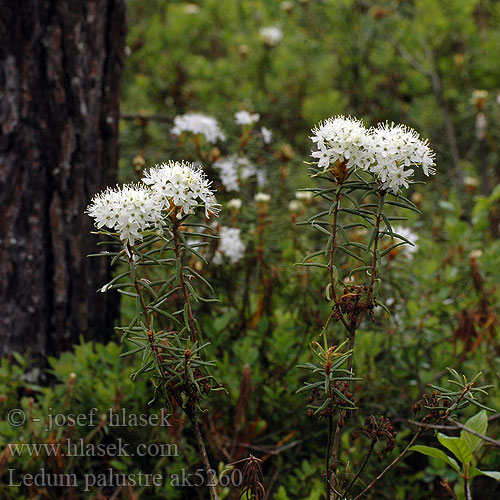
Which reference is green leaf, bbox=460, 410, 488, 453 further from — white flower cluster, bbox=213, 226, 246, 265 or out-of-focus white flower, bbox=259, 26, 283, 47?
out-of-focus white flower, bbox=259, 26, 283, 47

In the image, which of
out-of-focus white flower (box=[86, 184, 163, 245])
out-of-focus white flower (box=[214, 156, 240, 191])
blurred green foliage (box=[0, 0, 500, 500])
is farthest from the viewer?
out-of-focus white flower (box=[214, 156, 240, 191])

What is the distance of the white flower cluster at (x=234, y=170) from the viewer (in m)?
2.65

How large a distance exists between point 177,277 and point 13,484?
123 centimetres

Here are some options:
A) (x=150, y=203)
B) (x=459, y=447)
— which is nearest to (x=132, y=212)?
(x=150, y=203)

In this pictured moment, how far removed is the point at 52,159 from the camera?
2496 millimetres

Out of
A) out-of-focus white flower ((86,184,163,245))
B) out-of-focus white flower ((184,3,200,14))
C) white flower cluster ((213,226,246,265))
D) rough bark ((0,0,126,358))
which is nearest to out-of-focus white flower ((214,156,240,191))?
white flower cluster ((213,226,246,265))

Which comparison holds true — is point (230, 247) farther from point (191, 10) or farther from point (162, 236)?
point (191, 10)

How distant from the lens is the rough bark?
2.44m

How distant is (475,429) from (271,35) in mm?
4308

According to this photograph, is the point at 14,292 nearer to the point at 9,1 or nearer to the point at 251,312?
the point at 251,312

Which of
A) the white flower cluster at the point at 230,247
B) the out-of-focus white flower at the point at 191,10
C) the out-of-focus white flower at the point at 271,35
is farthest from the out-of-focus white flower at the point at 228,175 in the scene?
the out-of-focus white flower at the point at 191,10

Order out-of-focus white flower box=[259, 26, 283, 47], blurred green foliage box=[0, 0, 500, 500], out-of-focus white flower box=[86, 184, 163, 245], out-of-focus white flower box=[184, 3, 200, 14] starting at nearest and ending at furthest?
out-of-focus white flower box=[86, 184, 163, 245]
blurred green foliage box=[0, 0, 500, 500]
out-of-focus white flower box=[259, 26, 283, 47]
out-of-focus white flower box=[184, 3, 200, 14]

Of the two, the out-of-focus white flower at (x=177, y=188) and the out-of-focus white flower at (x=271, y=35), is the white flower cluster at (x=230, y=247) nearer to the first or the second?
the out-of-focus white flower at (x=177, y=188)

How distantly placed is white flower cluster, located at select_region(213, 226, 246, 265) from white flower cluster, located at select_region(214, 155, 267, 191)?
233 mm
